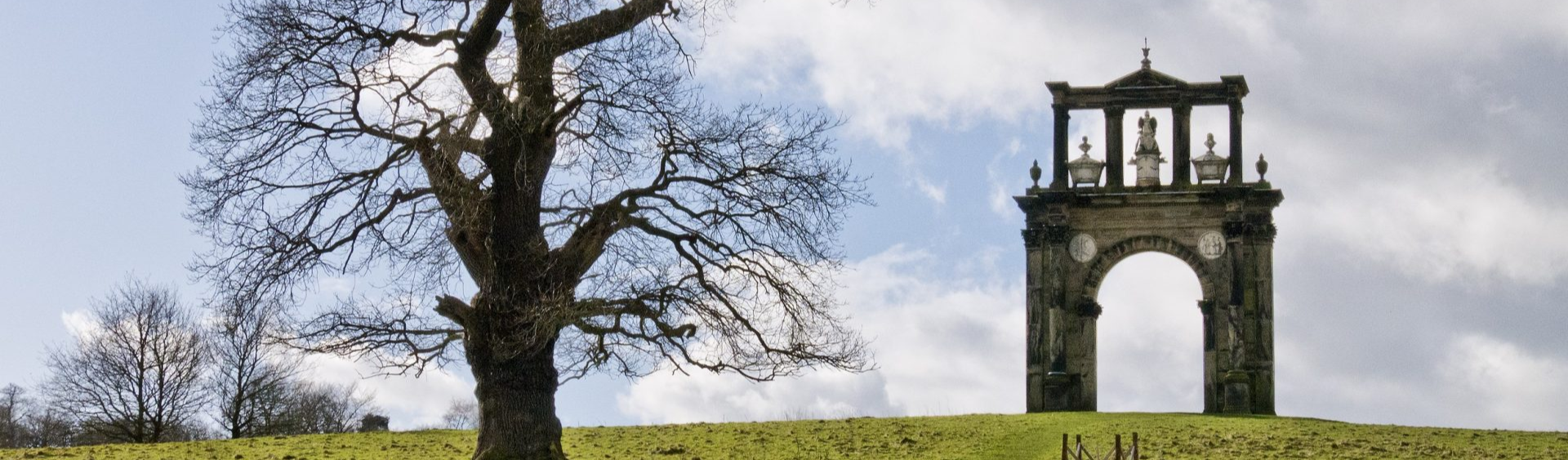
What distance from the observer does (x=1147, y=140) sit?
36.8 meters

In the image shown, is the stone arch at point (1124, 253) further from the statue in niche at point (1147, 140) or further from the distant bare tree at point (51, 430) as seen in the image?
the distant bare tree at point (51, 430)

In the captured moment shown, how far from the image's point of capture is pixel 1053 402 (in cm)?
3541

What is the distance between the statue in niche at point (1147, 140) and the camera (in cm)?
3672

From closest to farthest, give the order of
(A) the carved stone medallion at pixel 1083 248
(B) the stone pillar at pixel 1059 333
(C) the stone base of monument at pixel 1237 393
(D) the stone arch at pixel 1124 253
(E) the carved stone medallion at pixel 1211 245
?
(C) the stone base of monument at pixel 1237 393 → (B) the stone pillar at pixel 1059 333 → (E) the carved stone medallion at pixel 1211 245 → (D) the stone arch at pixel 1124 253 → (A) the carved stone medallion at pixel 1083 248

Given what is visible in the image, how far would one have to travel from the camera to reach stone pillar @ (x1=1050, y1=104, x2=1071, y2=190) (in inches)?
1454

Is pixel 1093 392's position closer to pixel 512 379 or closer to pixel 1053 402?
pixel 1053 402

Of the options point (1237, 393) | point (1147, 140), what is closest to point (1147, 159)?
point (1147, 140)

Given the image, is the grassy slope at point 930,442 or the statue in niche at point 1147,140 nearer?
the grassy slope at point 930,442

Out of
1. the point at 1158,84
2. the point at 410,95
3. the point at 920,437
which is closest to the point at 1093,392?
the point at 1158,84

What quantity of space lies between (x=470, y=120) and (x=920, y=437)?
9.93 m

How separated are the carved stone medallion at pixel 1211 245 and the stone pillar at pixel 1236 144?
3.61 feet

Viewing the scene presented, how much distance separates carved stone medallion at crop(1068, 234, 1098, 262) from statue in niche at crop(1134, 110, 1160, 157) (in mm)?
2030

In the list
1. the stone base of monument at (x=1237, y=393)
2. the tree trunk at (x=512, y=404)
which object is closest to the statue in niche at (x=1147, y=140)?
the stone base of monument at (x=1237, y=393)

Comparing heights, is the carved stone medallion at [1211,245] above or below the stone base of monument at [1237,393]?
above
